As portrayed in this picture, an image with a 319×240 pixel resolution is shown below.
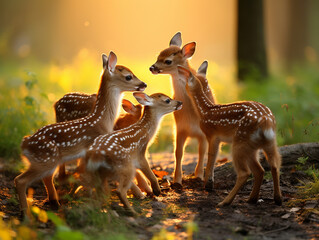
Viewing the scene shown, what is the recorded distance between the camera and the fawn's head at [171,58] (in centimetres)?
673

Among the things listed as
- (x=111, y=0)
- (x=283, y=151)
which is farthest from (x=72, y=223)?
(x=111, y=0)

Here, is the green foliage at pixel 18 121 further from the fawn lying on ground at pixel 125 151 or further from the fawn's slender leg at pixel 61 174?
the fawn lying on ground at pixel 125 151

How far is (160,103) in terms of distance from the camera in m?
6.20

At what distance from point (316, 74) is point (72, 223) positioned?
41.3 feet

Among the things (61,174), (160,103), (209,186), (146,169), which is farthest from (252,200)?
(61,174)

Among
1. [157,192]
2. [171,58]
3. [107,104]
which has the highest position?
[171,58]

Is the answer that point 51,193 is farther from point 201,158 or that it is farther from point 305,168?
point 305,168

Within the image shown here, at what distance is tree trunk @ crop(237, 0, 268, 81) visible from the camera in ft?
40.3

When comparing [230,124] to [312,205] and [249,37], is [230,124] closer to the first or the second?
[312,205]

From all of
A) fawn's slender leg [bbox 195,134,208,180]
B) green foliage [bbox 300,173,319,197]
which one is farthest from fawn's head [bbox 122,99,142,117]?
green foliage [bbox 300,173,319,197]

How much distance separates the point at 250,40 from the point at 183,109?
6333 mm

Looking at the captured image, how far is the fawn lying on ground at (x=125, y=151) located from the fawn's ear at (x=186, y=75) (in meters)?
0.49

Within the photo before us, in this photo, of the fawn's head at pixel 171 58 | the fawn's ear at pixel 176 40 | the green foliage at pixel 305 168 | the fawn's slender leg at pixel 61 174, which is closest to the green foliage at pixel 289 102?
the green foliage at pixel 305 168

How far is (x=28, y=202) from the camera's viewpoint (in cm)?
557
